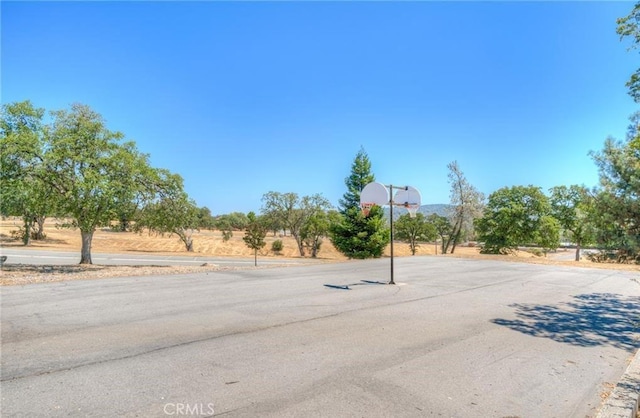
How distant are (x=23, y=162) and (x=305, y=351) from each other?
41.5ft

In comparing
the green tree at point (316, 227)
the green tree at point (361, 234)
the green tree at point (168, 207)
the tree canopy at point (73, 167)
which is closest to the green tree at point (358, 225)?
the green tree at point (361, 234)

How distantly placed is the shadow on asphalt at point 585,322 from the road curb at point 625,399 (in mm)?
1252

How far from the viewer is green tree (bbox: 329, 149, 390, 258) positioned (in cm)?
2769

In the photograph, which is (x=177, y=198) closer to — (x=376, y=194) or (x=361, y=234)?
(x=376, y=194)

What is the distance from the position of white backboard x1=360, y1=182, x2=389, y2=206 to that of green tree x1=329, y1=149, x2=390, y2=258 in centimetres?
1796

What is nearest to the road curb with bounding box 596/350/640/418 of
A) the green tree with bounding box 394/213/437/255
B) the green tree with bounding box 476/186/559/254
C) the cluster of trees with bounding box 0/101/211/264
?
the cluster of trees with bounding box 0/101/211/264

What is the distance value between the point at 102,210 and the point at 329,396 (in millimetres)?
12554

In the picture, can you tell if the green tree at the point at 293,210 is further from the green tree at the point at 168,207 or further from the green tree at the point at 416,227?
the green tree at the point at 168,207

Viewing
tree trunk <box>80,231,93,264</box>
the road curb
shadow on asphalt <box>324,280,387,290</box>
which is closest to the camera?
the road curb

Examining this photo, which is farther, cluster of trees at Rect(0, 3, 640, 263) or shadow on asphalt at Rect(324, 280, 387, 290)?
shadow on asphalt at Rect(324, 280, 387, 290)

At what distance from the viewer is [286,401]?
9.46 ft

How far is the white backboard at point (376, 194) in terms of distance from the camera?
9.52 m

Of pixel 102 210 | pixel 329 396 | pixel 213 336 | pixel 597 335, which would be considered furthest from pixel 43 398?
pixel 102 210

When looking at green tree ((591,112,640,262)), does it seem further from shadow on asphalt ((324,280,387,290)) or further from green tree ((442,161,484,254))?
green tree ((442,161,484,254))
